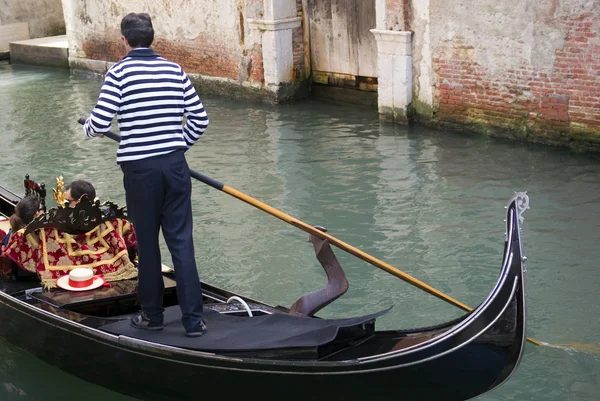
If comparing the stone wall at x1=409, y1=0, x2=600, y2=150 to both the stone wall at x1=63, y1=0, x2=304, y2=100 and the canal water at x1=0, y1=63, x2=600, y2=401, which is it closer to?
the canal water at x1=0, y1=63, x2=600, y2=401

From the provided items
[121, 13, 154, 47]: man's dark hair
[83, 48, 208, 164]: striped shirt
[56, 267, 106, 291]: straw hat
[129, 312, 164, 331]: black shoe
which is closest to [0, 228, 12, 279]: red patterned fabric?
[56, 267, 106, 291]: straw hat

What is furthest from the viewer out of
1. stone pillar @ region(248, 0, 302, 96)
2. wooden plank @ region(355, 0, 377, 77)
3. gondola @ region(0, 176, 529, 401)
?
stone pillar @ region(248, 0, 302, 96)

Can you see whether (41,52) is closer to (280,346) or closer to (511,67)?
(511,67)

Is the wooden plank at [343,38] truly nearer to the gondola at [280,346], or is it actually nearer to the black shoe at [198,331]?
the gondola at [280,346]

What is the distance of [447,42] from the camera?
23.9ft

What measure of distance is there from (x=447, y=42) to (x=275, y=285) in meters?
3.11

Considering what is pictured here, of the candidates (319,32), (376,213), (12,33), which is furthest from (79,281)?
(12,33)

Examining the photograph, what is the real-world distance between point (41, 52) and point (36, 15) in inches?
55.3

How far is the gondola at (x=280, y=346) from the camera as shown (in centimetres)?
308

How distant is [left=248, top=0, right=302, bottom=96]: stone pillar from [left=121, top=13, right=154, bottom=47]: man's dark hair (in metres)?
5.51

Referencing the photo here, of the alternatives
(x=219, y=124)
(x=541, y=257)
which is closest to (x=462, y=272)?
(x=541, y=257)

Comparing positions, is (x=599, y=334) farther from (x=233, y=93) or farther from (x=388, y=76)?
(x=233, y=93)

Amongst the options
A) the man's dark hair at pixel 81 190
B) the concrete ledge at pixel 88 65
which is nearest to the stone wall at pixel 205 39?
the concrete ledge at pixel 88 65

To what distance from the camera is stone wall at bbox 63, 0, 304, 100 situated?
897cm
